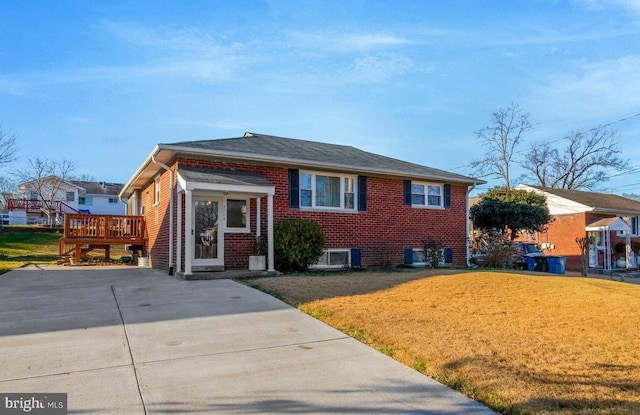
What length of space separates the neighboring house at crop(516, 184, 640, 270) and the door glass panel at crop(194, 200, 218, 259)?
878 inches

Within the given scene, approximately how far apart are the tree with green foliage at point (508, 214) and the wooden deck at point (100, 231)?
580 inches

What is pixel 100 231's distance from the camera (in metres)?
15.6

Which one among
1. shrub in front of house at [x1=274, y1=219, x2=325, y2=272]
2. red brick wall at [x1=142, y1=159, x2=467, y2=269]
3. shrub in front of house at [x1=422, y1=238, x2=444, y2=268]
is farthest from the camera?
shrub in front of house at [x1=422, y1=238, x2=444, y2=268]

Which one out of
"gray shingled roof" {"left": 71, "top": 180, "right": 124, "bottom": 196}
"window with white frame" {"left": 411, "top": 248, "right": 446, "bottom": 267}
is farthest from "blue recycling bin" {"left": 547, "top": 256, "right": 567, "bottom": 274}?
"gray shingled roof" {"left": 71, "top": 180, "right": 124, "bottom": 196}

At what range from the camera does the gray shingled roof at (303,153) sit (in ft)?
40.2

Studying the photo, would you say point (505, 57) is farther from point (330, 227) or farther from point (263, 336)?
point (263, 336)

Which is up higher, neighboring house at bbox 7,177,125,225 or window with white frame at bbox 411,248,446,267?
neighboring house at bbox 7,177,125,225

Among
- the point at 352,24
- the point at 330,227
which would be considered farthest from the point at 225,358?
the point at 352,24

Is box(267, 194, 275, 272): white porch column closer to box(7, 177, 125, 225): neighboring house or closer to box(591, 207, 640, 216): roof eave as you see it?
box(591, 207, 640, 216): roof eave

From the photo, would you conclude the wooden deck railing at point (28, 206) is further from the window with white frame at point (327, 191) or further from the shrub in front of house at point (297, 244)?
the shrub in front of house at point (297, 244)

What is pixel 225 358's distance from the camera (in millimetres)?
4617

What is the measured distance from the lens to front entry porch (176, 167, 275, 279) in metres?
11.2

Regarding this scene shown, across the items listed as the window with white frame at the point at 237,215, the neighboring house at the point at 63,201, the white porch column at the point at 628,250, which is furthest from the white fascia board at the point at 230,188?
the neighboring house at the point at 63,201

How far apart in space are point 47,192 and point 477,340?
50604 millimetres
